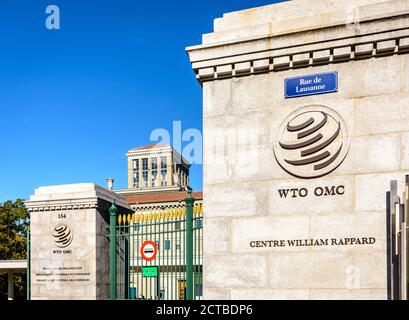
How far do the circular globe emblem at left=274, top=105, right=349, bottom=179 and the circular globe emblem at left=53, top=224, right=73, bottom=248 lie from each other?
35.6 ft

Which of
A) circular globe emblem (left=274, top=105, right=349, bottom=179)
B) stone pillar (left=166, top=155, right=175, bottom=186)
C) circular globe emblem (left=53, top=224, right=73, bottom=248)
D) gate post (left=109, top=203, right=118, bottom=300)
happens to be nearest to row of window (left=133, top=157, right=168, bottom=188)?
stone pillar (left=166, top=155, right=175, bottom=186)

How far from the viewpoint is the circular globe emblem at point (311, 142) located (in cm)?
691

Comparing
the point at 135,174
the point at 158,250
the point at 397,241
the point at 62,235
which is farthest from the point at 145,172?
the point at 397,241

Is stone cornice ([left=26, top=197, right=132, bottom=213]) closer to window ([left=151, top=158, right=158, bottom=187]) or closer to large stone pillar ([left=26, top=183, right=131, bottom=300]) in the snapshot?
large stone pillar ([left=26, top=183, right=131, bottom=300])

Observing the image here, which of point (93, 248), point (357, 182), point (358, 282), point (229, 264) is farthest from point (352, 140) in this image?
point (93, 248)

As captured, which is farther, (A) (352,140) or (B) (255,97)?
(B) (255,97)

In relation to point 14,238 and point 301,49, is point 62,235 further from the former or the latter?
point 14,238

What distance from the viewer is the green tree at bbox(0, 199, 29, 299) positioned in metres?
40.6

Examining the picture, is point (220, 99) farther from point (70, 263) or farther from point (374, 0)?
point (70, 263)

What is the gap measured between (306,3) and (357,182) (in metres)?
2.74

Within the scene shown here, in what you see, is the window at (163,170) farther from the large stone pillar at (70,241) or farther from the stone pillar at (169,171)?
the large stone pillar at (70,241)

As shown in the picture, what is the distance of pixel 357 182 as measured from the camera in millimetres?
6801

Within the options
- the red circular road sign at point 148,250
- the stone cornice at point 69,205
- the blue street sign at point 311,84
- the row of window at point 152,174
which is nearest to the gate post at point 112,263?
the red circular road sign at point 148,250

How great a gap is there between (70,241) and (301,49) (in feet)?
38.1
